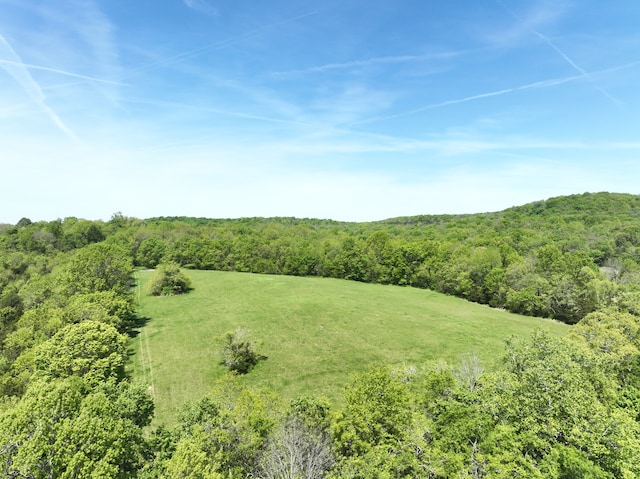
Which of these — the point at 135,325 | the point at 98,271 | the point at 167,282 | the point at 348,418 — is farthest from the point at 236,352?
the point at 167,282

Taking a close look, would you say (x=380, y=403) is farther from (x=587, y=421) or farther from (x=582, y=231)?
(x=582, y=231)

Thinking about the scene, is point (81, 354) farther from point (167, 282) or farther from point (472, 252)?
point (472, 252)

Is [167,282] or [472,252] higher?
[472,252]

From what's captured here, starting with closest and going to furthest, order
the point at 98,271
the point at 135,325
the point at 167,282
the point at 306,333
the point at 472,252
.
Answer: the point at 306,333
the point at 98,271
the point at 135,325
the point at 167,282
the point at 472,252

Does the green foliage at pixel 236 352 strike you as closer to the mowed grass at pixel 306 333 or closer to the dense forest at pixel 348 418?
the mowed grass at pixel 306 333

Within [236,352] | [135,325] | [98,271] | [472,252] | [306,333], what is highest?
[98,271]

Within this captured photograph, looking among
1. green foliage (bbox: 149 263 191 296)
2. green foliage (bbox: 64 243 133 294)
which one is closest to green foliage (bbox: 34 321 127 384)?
green foliage (bbox: 64 243 133 294)

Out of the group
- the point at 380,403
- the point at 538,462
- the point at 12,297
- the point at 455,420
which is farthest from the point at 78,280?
the point at 538,462

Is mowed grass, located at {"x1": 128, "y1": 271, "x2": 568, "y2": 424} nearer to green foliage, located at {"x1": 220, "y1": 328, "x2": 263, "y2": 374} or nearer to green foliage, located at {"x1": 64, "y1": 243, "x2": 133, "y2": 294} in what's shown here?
green foliage, located at {"x1": 220, "y1": 328, "x2": 263, "y2": 374}
